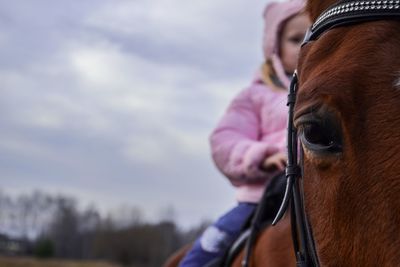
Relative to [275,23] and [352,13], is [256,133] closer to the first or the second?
[275,23]

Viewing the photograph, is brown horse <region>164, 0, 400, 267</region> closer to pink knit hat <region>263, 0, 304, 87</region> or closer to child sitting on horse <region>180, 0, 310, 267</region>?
child sitting on horse <region>180, 0, 310, 267</region>

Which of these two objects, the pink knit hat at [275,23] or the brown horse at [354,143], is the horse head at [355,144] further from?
the pink knit hat at [275,23]

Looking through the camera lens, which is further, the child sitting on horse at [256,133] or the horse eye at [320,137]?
the child sitting on horse at [256,133]

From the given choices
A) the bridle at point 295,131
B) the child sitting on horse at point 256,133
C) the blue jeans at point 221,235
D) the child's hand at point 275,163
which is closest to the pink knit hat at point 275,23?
the child sitting on horse at point 256,133

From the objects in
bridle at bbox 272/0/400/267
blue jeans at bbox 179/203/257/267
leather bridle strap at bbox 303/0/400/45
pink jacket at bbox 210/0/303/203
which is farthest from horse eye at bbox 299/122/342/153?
blue jeans at bbox 179/203/257/267

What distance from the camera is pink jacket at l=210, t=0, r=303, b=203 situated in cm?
317

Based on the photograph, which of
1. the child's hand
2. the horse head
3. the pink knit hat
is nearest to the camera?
the horse head

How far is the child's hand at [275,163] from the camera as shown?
116 inches

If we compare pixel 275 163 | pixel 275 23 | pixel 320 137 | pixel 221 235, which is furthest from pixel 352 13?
pixel 275 23

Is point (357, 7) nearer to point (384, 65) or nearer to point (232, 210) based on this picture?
point (384, 65)

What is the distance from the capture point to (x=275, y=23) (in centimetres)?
375

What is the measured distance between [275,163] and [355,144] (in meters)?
1.41

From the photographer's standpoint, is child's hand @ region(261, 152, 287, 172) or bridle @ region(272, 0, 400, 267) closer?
bridle @ region(272, 0, 400, 267)

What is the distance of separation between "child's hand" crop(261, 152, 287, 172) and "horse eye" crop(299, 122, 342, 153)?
3.79 feet
